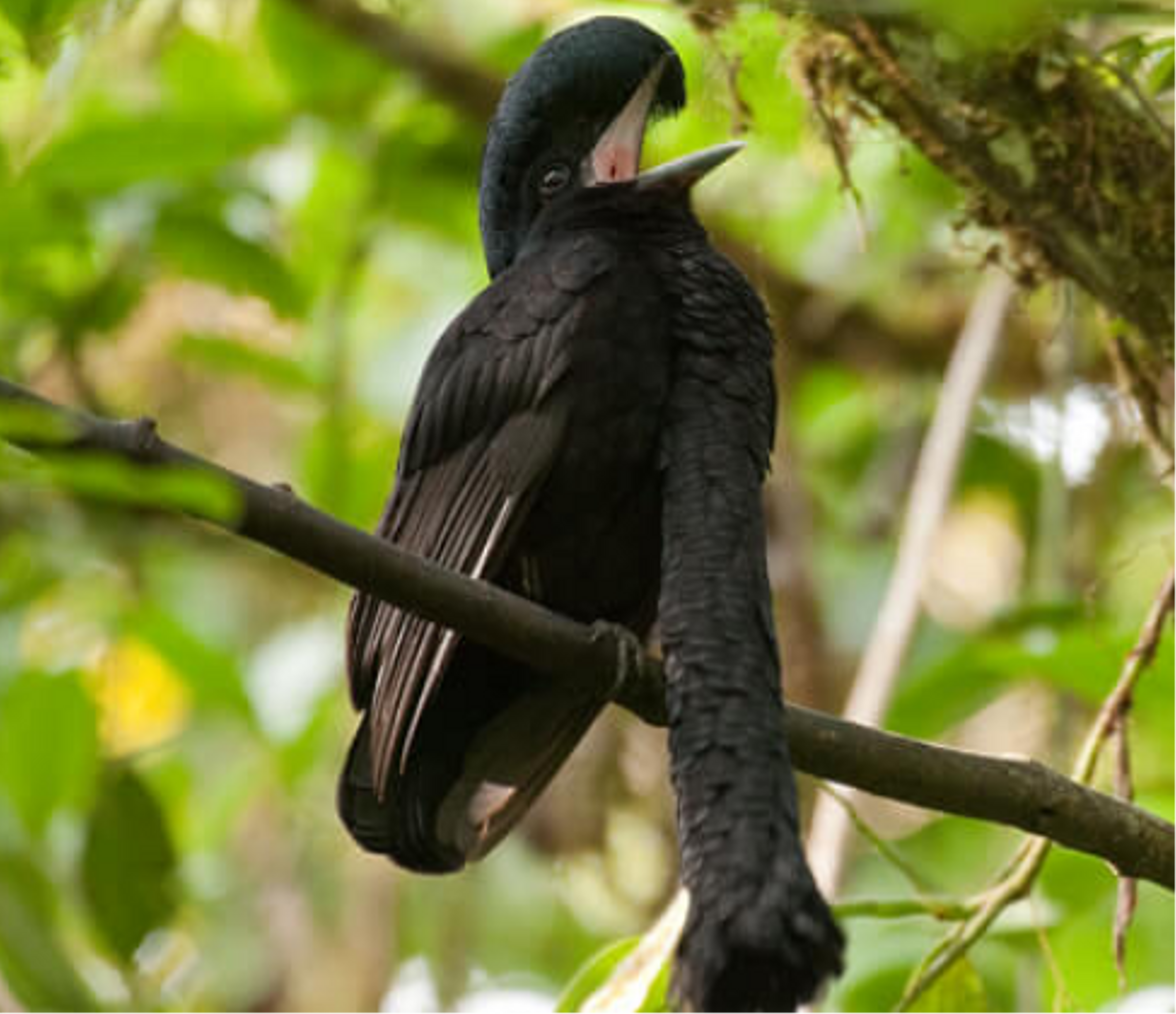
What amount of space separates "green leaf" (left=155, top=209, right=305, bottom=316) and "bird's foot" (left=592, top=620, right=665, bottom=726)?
6.49 ft

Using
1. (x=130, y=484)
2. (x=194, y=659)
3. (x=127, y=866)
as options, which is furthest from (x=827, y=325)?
(x=130, y=484)

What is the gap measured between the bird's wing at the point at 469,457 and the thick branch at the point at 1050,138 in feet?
1.83

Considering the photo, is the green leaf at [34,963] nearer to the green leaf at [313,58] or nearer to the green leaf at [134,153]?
the green leaf at [134,153]

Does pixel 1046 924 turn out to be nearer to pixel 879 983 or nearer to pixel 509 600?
pixel 879 983

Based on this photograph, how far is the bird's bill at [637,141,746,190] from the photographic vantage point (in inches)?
106

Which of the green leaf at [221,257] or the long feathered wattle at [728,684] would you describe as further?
the green leaf at [221,257]

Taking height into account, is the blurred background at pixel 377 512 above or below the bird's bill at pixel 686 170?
below

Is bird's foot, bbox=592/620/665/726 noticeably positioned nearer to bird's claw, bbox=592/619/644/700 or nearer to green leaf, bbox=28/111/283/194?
bird's claw, bbox=592/619/644/700

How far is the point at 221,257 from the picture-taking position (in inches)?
167

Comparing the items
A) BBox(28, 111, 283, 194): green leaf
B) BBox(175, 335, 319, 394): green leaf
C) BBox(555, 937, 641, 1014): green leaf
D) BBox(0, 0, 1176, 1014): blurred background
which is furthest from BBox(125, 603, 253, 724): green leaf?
BBox(555, 937, 641, 1014): green leaf

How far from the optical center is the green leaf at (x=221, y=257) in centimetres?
422

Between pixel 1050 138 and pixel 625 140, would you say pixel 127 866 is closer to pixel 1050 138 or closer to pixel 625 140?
pixel 625 140

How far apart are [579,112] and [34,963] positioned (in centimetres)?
167

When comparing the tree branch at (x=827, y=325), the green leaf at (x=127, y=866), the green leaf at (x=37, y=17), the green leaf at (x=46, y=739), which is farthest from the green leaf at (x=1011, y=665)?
the green leaf at (x=37, y=17)
